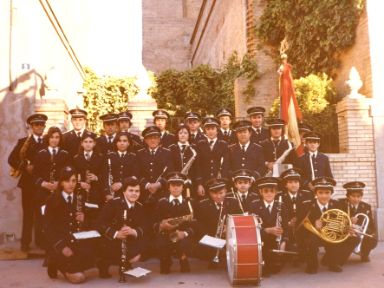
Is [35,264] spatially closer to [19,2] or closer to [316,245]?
[316,245]

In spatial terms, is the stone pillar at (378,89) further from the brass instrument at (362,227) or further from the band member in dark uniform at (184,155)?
the band member in dark uniform at (184,155)

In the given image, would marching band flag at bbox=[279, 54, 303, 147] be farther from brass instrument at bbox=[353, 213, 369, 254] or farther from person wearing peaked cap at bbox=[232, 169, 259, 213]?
person wearing peaked cap at bbox=[232, 169, 259, 213]

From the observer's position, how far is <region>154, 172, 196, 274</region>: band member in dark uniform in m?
6.41

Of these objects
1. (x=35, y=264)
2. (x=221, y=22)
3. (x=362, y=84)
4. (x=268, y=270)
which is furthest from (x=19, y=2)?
(x=221, y=22)

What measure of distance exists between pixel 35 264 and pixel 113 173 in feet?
6.48

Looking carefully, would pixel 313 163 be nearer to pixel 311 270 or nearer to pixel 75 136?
pixel 311 270

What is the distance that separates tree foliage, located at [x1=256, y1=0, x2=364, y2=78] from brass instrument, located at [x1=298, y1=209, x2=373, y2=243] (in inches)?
267

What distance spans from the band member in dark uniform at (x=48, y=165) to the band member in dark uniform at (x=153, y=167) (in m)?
1.35

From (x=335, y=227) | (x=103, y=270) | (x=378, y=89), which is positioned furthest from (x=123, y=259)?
(x=378, y=89)

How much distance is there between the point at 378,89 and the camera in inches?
401

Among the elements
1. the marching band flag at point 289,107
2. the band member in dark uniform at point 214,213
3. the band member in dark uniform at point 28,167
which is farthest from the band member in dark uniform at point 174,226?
the marching band flag at point 289,107

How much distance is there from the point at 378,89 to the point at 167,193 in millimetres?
6092

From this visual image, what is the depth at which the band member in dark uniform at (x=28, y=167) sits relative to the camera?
7.54m

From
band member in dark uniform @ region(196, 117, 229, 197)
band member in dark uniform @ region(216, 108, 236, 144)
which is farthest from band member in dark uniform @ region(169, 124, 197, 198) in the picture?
band member in dark uniform @ region(216, 108, 236, 144)
